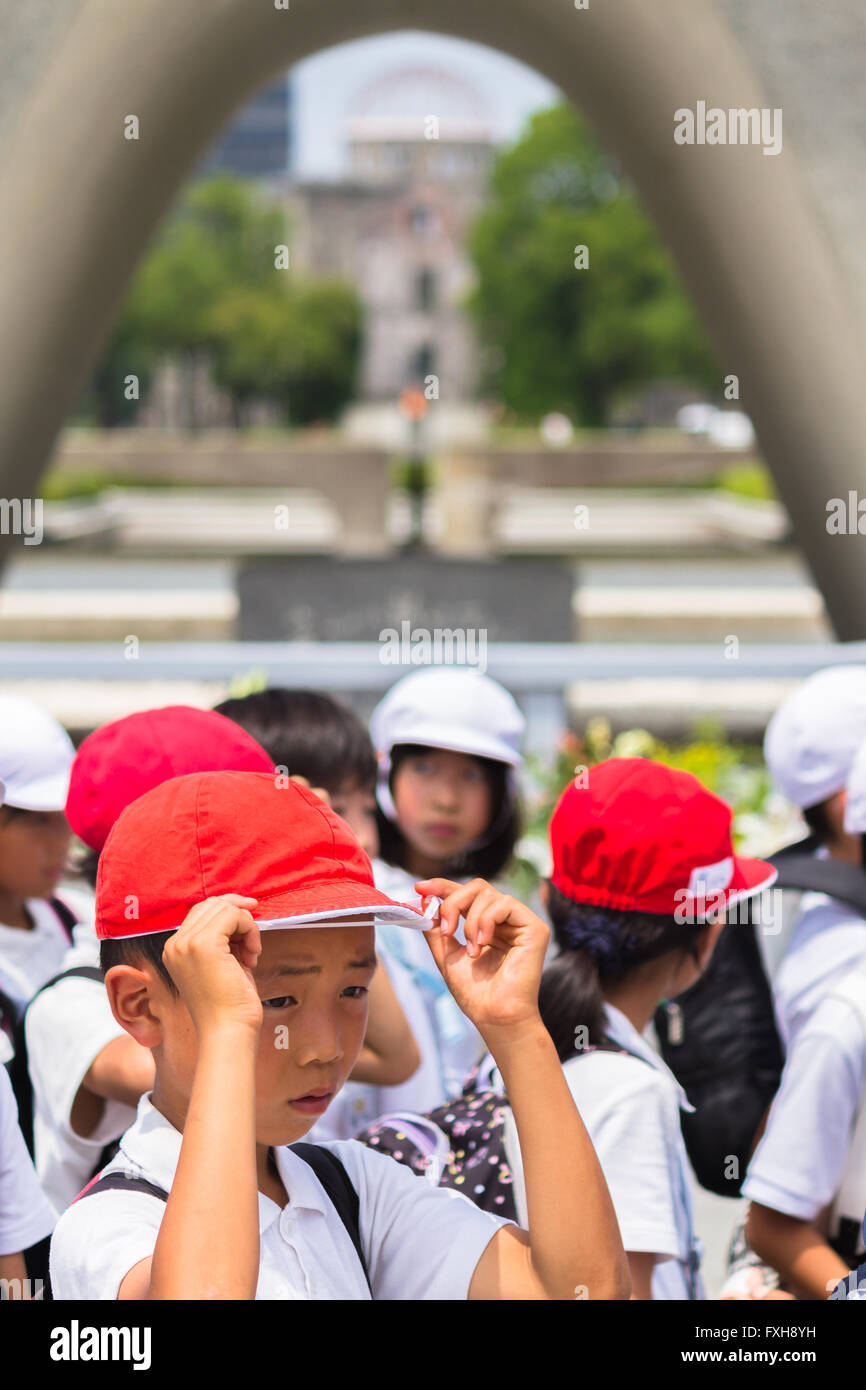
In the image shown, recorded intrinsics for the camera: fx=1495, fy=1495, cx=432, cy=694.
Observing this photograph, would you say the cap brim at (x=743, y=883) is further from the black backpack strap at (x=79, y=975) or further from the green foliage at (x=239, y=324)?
the green foliage at (x=239, y=324)

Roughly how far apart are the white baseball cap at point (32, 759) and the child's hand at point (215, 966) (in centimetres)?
128

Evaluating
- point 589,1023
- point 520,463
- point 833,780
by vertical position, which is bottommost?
point 589,1023

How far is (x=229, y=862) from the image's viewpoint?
4.90 ft

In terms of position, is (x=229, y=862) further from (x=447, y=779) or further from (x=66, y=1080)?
(x=447, y=779)

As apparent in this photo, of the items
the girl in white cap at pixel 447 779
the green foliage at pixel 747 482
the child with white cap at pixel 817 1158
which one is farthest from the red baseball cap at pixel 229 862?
the green foliage at pixel 747 482

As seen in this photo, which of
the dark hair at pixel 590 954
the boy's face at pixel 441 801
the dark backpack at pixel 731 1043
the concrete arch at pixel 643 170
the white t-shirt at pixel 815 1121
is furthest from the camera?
the concrete arch at pixel 643 170

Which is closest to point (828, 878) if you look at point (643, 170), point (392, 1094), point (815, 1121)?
point (815, 1121)

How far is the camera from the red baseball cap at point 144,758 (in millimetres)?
2312

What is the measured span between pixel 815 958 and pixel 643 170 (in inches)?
165

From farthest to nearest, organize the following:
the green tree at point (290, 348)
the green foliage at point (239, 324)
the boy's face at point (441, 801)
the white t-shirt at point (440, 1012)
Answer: the green tree at point (290, 348) < the green foliage at point (239, 324) < the boy's face at point (441, 801) < the white t-shirt at point (440, 1012)
